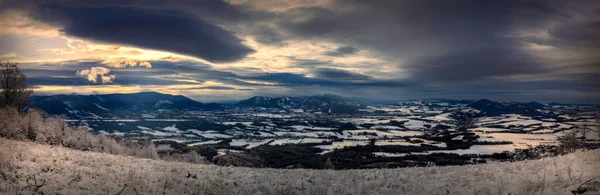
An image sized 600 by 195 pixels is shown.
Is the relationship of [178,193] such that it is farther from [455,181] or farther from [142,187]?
[455,181]

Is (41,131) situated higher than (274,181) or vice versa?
(41,131)

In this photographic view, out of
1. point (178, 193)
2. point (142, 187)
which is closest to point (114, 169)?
point (142, 187)

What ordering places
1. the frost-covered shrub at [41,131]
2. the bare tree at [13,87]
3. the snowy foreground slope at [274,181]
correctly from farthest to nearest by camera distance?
the bare tree at [13,87], the frost-covered shrub at [41,131], the snowy foreground slope at [274,181]

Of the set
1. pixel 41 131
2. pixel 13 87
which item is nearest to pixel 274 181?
pixel 41 131

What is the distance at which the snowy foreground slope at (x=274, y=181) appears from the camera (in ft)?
55.5

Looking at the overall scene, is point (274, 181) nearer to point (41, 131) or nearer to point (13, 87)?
point (41, 131)

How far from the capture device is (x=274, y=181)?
74.4 feet

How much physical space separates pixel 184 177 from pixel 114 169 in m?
5.00

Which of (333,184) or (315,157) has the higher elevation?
(333,184)

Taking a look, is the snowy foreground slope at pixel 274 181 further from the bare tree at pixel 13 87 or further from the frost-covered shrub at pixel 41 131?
the bare tree at pixel 13 87

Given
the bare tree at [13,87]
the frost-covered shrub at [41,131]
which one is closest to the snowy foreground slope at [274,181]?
the frost-covered shrub at [41,131]

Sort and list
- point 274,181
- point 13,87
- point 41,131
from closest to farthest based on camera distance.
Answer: point 274,181 < point 41,131 < point 13,87

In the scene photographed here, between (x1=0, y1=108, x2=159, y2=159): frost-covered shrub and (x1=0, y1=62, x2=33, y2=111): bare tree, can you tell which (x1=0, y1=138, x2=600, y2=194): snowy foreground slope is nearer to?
(x1=0, y1=108, x2=159, y2=159): frost-covered shrub

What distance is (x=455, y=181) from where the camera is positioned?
20.9 meters
